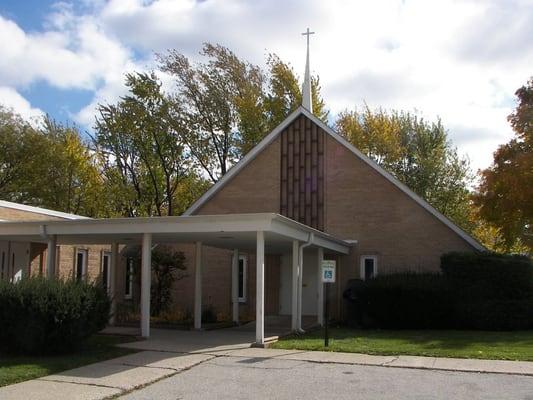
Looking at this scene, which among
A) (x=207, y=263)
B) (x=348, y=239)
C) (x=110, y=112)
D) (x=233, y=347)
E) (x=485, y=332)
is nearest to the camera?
(x=233, y=347)

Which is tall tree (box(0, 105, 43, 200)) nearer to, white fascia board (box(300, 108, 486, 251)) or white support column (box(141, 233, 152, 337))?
white fascia board (box(300, 108, 486, 251))

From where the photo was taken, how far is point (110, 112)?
39.3 meters

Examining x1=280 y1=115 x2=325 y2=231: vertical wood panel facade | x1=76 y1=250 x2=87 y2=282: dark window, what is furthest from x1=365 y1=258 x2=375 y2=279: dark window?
x1=76 y1=250 x2=87 y2=282: dark window

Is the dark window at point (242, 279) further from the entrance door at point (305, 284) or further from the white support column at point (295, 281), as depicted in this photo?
the white support column at point (295, 281)

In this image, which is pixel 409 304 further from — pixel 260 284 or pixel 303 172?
pixel 303 172

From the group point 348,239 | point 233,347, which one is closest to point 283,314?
point 348,239

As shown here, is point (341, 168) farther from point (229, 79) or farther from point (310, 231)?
point (229, 79)

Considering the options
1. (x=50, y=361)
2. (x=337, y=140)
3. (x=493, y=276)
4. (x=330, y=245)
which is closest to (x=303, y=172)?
(x=337, y=140)

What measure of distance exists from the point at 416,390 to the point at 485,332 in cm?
920

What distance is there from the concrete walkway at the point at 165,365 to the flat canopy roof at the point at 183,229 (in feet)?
8.74

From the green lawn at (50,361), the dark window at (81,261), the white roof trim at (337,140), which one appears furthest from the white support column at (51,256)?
the dark window at (81,261)

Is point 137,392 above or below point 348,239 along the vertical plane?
below

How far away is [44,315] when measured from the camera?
1210cm

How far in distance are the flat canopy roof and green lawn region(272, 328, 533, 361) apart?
2.59 m
